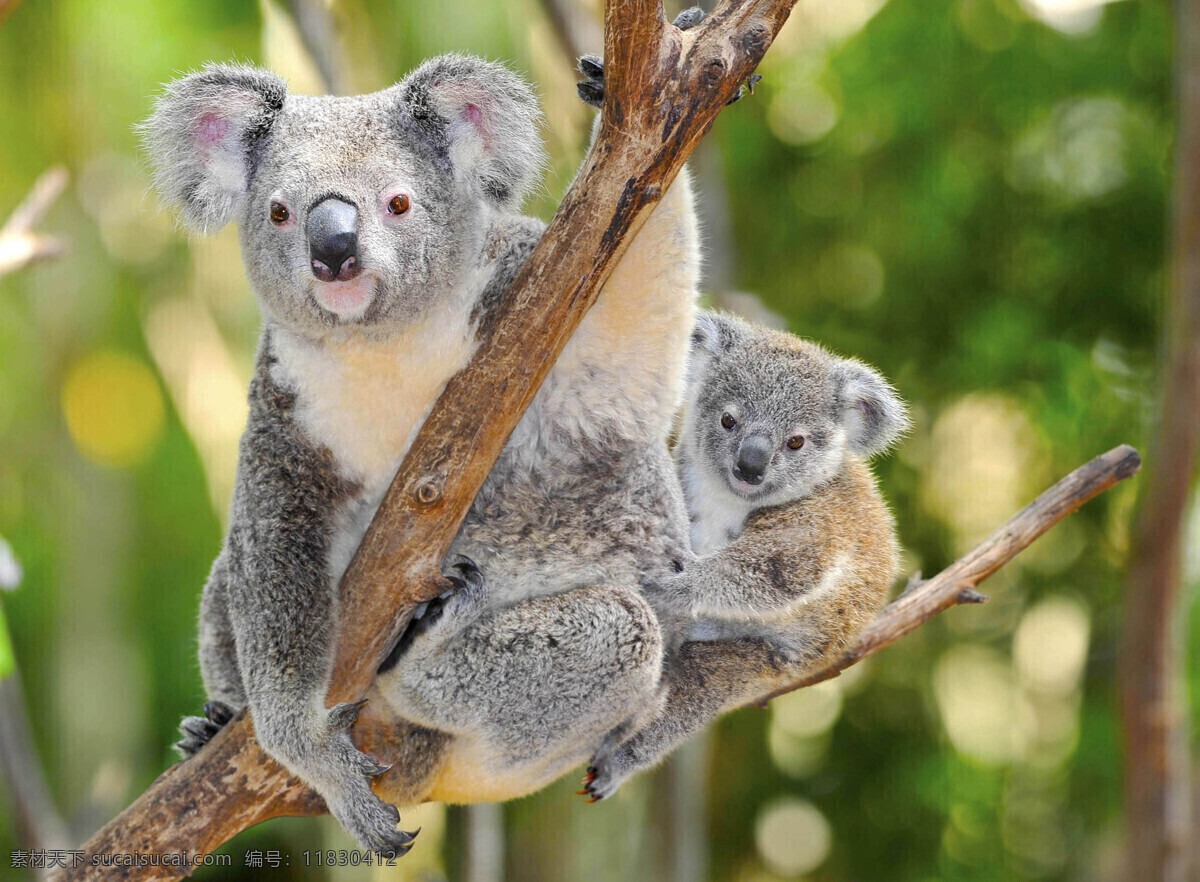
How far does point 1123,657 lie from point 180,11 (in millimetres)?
6862

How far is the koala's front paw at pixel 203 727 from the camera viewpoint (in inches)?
112

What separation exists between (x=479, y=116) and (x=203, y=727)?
168 centimetres

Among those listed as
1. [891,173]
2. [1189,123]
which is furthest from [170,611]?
[1189,123]

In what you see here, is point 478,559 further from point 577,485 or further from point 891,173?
point 891,173

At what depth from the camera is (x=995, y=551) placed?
298 cm

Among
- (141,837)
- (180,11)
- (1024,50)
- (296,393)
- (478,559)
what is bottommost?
(141,837)

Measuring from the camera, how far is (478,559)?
2463mm

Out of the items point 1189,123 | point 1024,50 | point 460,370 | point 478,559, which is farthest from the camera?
point 1024,50

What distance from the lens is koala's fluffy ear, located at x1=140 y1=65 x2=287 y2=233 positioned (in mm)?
2367

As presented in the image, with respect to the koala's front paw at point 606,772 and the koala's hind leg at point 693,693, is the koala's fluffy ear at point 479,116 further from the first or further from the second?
the koala's front paw at point 606,772

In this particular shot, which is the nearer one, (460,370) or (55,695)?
(460,370)

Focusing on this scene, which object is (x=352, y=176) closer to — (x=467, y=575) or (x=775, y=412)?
(x=467, y=575)

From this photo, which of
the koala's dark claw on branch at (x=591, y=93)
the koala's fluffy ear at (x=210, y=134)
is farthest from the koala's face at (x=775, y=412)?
the koala's fluffy ear at (x=210, y=134)

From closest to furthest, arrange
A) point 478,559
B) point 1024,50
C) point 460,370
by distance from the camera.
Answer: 1. point 460,370
2. point 478,559
3. point 1024,50
